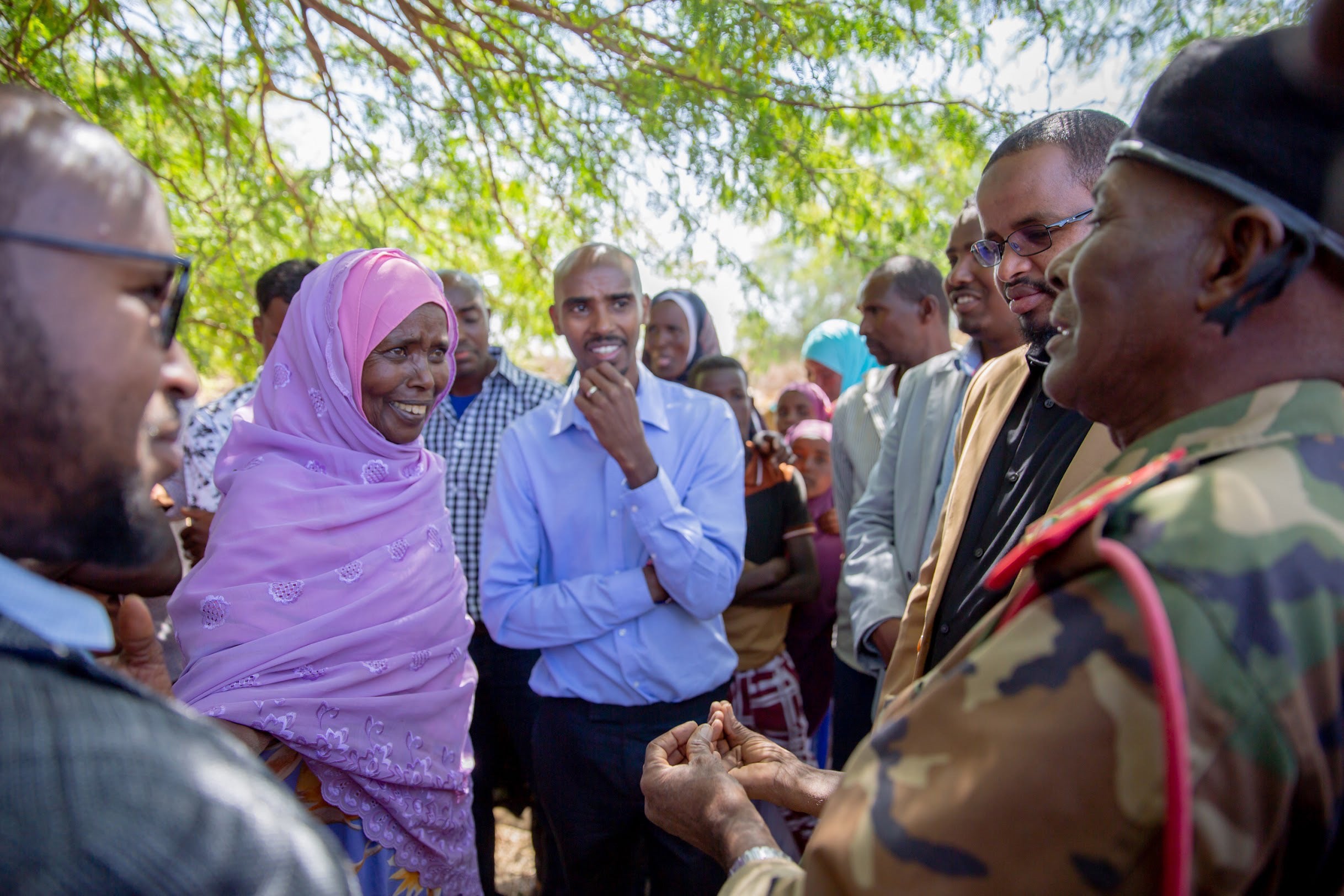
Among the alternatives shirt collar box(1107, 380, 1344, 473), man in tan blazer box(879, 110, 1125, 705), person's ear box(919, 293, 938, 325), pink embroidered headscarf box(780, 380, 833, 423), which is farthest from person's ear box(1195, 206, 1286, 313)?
pink embroidered headscarf box(780, 380, 833, 423)

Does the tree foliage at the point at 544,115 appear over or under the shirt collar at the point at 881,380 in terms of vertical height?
over

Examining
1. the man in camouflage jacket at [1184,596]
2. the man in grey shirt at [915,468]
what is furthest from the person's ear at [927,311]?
the man in camouflage jacket at [1184,596]

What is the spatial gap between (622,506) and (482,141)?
260 centimetres

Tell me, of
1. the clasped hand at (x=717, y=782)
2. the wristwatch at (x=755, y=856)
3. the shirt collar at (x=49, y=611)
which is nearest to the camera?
the shirt collar at (x=49, y=611)

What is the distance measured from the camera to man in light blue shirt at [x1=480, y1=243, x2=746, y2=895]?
112 inches

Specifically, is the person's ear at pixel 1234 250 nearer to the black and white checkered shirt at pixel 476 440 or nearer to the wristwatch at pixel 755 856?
the wristwatch at pixel 755 856

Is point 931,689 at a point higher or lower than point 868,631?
higher

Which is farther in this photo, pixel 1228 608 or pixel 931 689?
pixel 931 689

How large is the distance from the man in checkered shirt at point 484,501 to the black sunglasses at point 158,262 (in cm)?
214

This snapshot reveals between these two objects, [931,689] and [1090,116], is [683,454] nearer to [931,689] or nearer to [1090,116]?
[1090,116]

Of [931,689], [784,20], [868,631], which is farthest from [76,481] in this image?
[784,20]

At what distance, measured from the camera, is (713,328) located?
5.38 metres

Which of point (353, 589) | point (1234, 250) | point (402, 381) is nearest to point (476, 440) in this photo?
point (402, 381)

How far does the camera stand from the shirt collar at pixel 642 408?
313 cm
